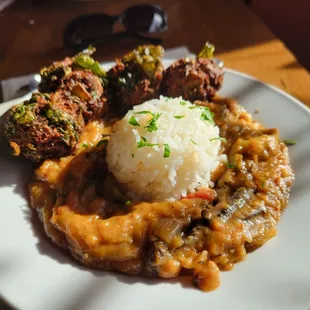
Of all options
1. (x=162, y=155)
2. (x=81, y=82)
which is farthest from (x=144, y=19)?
(x=162, y=155)

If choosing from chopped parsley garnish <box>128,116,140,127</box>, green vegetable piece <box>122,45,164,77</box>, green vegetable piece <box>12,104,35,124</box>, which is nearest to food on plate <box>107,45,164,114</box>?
green vegetable piece <box>122,45,164,77</box>

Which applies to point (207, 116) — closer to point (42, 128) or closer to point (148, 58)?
point (148, 58)

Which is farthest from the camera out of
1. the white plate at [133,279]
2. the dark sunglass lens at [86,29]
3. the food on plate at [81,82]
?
the dark sunglass lens at [86,29]

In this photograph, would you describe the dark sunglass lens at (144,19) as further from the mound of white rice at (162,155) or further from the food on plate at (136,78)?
the mound of white rice at (162,155)

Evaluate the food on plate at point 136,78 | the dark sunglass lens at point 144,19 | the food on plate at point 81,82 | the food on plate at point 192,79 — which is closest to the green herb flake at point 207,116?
the food on plate at point 192,79

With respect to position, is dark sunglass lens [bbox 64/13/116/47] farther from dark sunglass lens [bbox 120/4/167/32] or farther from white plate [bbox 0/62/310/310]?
white plate [bbox 0/62/310/310]
